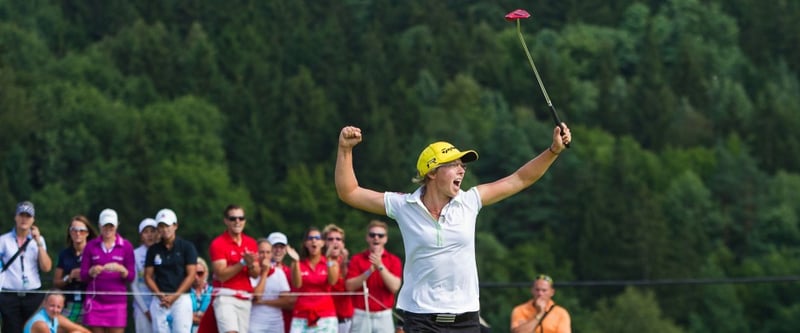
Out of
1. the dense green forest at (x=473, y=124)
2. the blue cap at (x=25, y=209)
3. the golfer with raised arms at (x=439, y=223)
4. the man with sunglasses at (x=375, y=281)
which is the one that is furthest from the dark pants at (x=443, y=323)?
the dense green forest at (x=473, y=124)

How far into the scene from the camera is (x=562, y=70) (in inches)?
4860

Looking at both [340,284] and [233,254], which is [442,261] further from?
[340,284]

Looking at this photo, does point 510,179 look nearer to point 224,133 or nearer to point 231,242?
point 231,242

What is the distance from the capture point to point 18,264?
13367mm

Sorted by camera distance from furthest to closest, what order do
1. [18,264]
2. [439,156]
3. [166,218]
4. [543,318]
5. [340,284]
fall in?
[543,318] < [340,284] < [18,264] < [166,218] < [439,156]

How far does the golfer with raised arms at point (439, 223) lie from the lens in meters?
9.26

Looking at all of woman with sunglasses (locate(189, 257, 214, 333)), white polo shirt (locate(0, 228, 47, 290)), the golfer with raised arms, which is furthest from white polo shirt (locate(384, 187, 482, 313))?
white polo shirt (locate(0, 228, 47, 290))

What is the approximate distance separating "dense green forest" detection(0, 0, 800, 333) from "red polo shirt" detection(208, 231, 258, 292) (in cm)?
5908

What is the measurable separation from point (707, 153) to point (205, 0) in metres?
35.0

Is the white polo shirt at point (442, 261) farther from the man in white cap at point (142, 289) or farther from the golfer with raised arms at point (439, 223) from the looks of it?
the man in white cap at point (142, 289)

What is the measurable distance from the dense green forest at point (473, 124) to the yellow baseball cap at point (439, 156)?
63.4 m

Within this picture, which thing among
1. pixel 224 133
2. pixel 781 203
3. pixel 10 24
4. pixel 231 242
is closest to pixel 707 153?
pixel 781 203

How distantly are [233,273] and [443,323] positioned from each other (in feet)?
14.2

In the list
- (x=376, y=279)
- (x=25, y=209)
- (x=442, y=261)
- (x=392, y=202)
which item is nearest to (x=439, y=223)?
(x=442, y=261)
